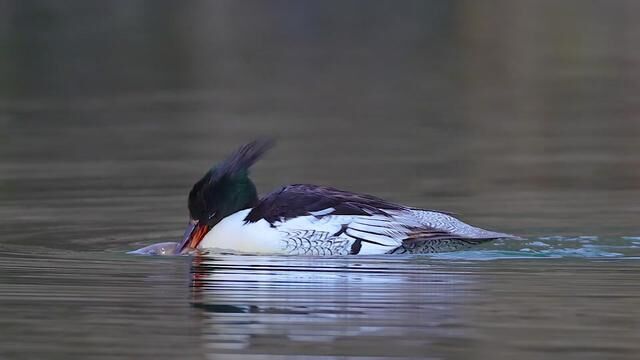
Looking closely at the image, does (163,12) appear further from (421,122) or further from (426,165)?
(426,165)

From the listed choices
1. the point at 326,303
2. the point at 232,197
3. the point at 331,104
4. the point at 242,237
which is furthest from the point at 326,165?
the point at 326,303

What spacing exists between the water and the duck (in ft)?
0.62

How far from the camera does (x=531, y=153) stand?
62.8ft

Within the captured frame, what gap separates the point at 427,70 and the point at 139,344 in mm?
22444

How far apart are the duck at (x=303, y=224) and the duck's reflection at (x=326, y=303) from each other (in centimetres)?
16

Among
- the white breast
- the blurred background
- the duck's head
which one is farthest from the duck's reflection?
the blurred background

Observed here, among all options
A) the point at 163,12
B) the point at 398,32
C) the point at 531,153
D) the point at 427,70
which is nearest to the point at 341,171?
the point at 531,153

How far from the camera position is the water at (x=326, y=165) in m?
9.64

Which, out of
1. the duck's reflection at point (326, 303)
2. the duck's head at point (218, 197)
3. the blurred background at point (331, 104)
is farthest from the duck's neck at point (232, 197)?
the blurred background at point (331, 104)

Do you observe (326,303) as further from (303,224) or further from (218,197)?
(218,197)

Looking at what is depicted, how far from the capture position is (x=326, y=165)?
18.5m

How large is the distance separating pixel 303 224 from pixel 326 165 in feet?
20.6

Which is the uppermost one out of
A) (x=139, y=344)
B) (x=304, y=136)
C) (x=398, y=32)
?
(x=398, y=32)

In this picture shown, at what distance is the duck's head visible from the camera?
1272 cm
